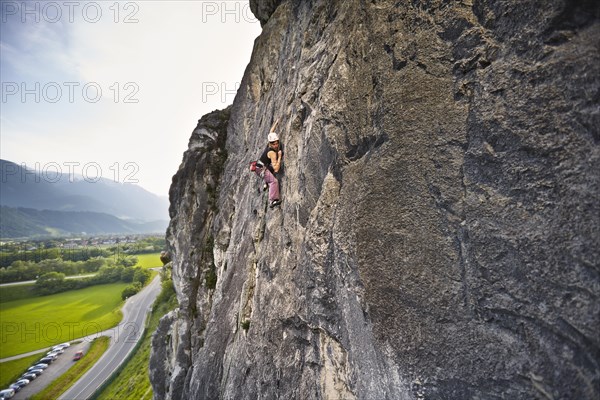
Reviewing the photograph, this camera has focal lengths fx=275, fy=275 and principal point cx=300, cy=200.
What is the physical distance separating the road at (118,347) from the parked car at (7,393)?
30.8 feet

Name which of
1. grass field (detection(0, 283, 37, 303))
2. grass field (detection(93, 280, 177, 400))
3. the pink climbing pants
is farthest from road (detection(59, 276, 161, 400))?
the pink climbing pants

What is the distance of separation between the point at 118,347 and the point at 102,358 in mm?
3983

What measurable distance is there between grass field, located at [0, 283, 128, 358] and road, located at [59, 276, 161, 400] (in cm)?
400

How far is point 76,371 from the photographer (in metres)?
59.7

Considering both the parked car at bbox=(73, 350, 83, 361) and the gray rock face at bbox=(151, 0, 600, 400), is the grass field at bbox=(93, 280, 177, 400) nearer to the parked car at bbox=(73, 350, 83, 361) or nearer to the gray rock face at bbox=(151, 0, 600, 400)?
the parked car at bbox=(73, 350, 83, 361)

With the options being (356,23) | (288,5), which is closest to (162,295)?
(288,5)

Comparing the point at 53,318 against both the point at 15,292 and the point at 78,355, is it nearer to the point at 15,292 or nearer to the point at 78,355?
the point at 78,355

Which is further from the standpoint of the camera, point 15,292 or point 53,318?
point 15,292

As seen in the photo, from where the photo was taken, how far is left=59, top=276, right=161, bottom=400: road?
52.1m

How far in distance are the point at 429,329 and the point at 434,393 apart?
1.15 metres

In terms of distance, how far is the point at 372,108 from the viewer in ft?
22.5

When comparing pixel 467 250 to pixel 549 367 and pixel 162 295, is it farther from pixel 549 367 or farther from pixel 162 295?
pixel 162 295

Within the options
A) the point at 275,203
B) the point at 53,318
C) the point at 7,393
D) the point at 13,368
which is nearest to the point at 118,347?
the point at 13,368

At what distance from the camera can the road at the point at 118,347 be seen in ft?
171
